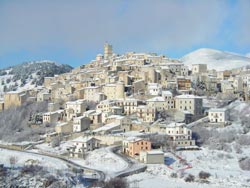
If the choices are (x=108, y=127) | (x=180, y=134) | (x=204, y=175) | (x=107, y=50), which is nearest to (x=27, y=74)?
(x=107, y=50)

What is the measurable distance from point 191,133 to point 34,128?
1722cm

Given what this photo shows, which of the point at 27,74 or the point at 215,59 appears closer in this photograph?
the point at 27,74

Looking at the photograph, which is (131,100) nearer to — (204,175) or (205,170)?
(205,170)

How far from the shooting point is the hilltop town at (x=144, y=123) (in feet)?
114

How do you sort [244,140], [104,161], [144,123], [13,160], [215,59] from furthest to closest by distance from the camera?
[215,59] < [144,123] < [244,140] < [13,160] < [104,161]

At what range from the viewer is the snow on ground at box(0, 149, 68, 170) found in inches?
1407

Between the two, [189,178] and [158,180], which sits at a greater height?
[189,178]

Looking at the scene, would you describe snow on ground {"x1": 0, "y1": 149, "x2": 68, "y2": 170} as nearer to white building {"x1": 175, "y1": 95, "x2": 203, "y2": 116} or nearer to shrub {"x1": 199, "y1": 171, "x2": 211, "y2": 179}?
shrub {"x1": 199, "y1": 171, "x2": 211, "y2": 179}

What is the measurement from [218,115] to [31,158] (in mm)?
17147

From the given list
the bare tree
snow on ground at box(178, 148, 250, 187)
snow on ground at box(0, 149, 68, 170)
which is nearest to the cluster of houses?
snow on ground at box(178, 148, 250, 187)

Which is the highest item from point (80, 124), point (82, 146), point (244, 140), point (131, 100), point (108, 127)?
point (131, 100)

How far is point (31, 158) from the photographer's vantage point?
3875cm

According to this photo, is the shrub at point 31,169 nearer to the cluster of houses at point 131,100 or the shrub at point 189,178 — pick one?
the cluster of houses at point 131,100

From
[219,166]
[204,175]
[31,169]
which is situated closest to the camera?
[204,175]
